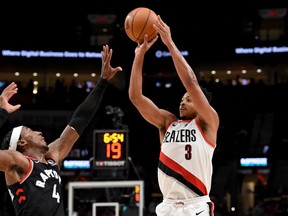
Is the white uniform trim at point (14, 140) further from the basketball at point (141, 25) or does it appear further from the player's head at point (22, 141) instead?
the basketball at point (141, 25)

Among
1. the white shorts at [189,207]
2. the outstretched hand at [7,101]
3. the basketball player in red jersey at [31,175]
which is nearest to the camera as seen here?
the basketball player in red jersey at [31,175]

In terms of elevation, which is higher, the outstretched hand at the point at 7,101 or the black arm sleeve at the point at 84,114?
the outstretched hand at the point at 7,101

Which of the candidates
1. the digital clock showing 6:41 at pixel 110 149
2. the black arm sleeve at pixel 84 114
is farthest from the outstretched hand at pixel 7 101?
the digital clock showing 6:41 at pixel 110 149

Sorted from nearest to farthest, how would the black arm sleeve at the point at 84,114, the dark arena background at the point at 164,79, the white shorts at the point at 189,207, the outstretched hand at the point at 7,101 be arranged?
the outstretched hand at the point at 7,101, the white shorts at the point at 189,207, the black arm sleeve at the point at 84,114, the dark arena background at the point at 164,79

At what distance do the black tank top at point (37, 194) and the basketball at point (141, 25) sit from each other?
5.36ft

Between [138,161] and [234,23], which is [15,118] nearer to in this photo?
[138,161]

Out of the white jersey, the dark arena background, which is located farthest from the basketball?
the dark arena background

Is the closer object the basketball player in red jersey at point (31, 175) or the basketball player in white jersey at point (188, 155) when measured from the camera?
the basketball player in red jersey at point (31, 175)

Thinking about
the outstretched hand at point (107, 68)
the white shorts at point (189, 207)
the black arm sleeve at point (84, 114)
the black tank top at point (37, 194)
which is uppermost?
the outstretched hand at point (107, 68)

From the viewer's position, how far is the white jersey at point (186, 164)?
5.36 metres

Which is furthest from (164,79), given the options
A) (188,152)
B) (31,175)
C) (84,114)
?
(31,175)

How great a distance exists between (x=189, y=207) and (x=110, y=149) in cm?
640

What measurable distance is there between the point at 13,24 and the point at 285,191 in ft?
43.6

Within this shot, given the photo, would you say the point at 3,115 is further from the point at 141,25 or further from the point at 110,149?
the point at 110,149
